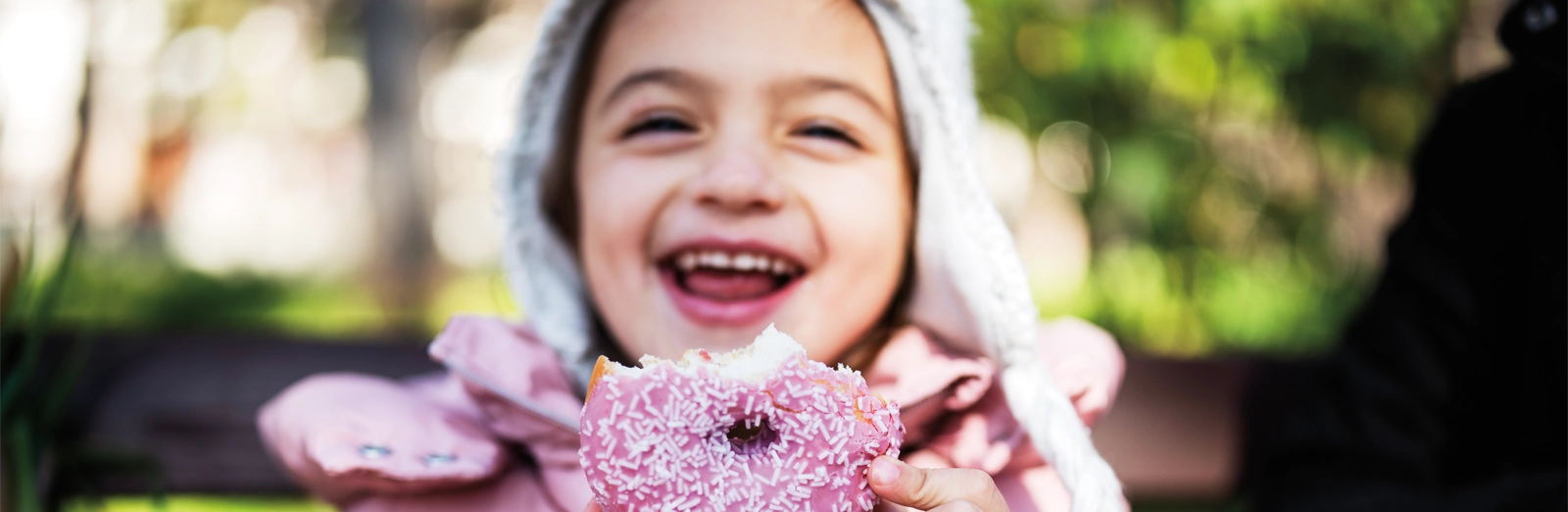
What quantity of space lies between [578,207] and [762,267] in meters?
0.34

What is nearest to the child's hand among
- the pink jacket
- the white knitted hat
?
the pink jacket

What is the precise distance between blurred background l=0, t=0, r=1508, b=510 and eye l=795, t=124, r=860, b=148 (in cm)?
44

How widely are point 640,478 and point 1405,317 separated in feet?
4.04

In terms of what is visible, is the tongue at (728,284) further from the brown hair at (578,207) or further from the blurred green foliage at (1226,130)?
the blurred green foliage at (1226,130)

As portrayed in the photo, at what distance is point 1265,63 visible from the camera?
248 cm

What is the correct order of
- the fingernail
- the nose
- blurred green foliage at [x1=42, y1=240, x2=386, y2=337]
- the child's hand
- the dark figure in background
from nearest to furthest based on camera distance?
the fingernail < the nose < the child's hand < the dark figure in background < blurred green foliage at [x1=42, y1=240, x2=386, y2=337]

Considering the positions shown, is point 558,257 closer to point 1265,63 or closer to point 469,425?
point 469,425

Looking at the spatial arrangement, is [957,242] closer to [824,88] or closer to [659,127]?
[824,88]

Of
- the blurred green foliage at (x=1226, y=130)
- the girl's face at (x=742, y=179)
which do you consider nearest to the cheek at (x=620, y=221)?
the girl's face at (x=742, y=179)

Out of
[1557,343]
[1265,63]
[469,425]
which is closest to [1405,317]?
[1557,343]

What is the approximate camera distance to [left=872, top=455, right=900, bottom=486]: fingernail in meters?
0.89

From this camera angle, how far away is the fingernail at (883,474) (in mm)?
890

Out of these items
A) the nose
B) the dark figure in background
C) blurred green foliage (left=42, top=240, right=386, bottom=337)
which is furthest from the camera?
blurred green foliage (left=42, top=240, right=386, bottom=337)

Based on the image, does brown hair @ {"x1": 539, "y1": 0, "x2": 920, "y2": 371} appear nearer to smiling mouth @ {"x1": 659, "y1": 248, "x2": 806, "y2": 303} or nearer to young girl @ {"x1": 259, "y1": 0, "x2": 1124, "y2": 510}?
young girl @ {"x1": 259, "y1": 0, "x2": 1124, "y2": 510}
